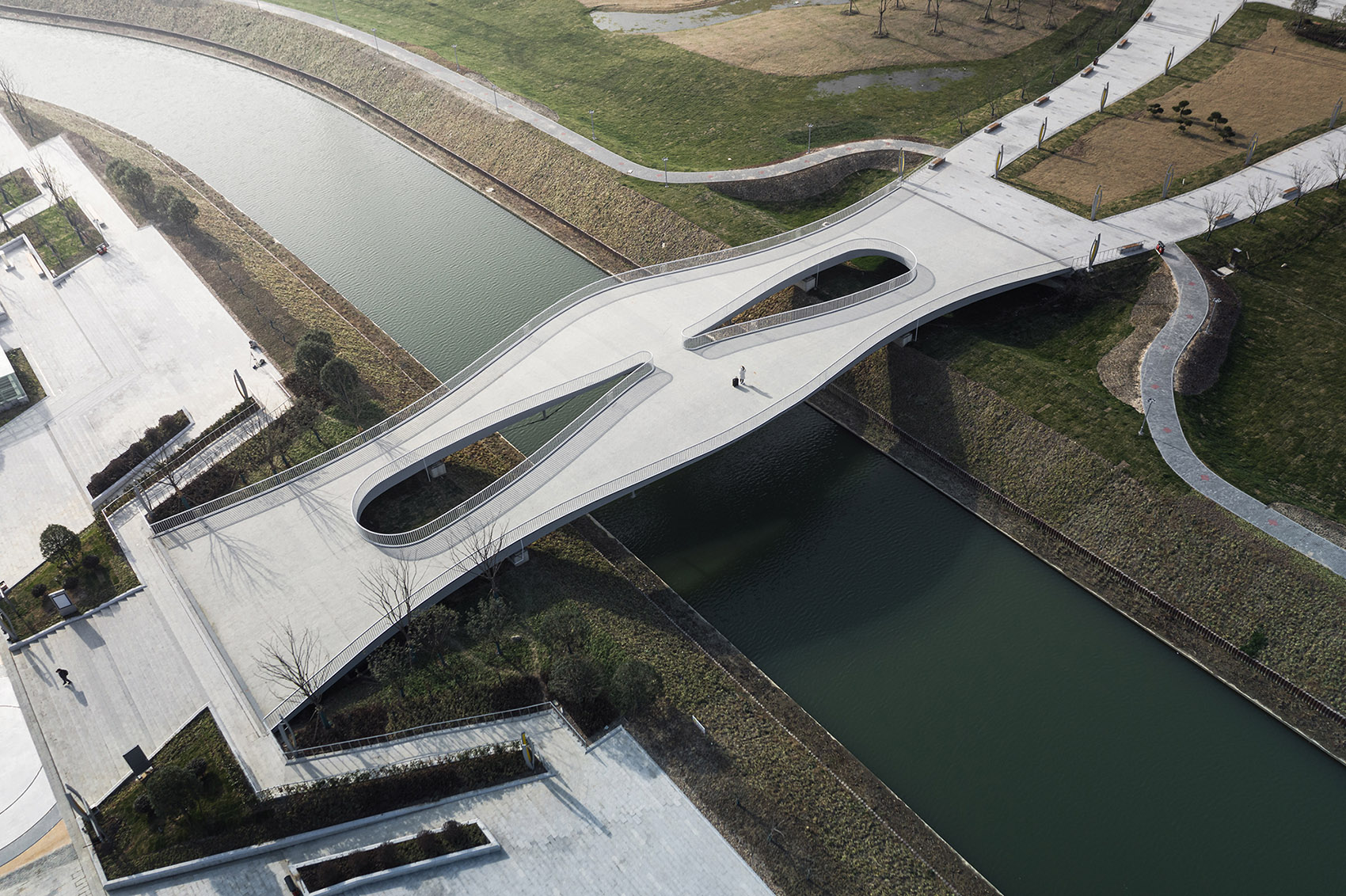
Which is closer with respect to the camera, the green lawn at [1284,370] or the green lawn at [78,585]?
the green lawn at [78,585]

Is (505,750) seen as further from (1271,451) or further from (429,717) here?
(1271,451)

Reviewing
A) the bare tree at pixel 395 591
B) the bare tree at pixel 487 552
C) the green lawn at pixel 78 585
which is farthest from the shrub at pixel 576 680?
the green lawn at pixel 78 585

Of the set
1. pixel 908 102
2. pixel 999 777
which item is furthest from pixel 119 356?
pixel 908 102

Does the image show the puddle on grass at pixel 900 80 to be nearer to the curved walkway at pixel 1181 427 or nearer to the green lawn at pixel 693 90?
the green lawn at pixel 693 90

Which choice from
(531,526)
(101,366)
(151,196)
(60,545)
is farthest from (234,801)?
(151,196)

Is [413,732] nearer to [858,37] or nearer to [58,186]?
[58,186]

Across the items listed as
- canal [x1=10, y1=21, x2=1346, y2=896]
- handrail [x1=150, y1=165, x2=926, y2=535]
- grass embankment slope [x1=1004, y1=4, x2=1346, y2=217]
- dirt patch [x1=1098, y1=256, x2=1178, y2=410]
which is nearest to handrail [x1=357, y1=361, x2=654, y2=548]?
handrail [x1=150, y1=165, x2=926, y2=535]
